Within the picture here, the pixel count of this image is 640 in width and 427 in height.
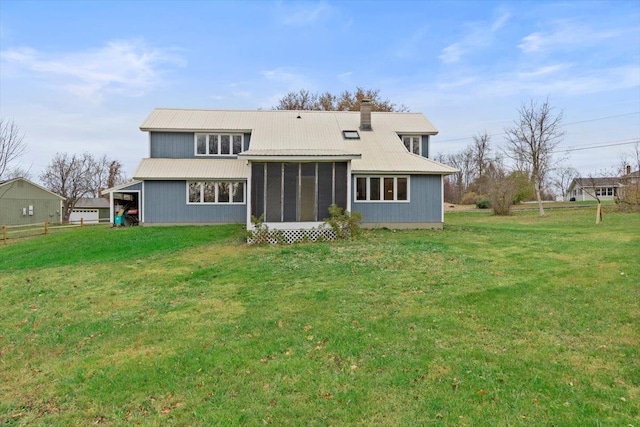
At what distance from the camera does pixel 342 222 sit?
13703mm

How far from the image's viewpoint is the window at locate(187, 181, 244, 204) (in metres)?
19.1

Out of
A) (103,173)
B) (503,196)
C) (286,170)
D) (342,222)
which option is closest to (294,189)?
(286,170)

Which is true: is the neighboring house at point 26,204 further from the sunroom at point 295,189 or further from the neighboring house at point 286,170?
the sunroom at point 295,189

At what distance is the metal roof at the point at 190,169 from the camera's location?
18.7 m

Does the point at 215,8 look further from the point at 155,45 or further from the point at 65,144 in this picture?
the point at 65,144

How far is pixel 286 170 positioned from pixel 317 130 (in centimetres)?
779

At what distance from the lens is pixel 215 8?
15094 millimetres

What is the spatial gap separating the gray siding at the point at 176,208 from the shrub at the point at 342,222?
279 inches

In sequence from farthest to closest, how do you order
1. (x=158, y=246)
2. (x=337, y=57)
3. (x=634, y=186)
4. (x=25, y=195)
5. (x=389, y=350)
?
(x=25, y=195), (x=634, y=186), (x=337, y=57), (x=158, y=246), (x=389, y=350)

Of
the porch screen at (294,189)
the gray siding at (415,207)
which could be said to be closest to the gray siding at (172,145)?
the porch screen at (294,189)

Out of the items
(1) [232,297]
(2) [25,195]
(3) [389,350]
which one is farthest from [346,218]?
(2) [25,195]

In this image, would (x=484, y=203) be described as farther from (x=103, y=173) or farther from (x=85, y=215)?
(x=103, y=173)

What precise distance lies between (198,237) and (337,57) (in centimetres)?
1443

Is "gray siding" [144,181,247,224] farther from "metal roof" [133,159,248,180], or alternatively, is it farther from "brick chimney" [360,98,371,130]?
"brick chimney" [360,98,371,130]
